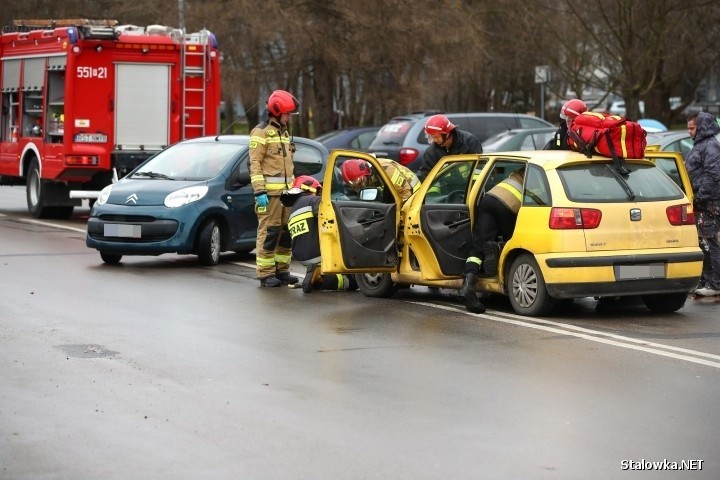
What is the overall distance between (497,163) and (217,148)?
17.0 ft

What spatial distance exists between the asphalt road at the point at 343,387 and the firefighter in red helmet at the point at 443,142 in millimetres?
1337

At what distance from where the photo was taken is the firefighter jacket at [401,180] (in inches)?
494

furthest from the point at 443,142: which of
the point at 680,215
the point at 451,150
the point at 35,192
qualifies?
the point at 35,192

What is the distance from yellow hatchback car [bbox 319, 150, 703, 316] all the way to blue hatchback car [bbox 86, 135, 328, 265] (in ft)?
9.98

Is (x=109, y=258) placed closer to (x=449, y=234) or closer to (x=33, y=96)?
(x=449, y=234)

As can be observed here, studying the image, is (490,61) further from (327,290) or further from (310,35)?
(327,290)

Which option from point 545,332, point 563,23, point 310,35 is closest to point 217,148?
point 545,332

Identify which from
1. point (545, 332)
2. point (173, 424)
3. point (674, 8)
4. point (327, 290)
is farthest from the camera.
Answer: point (674, 8)

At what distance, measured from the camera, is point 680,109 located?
149ft

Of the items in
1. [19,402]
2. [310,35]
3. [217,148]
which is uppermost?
[310,35]

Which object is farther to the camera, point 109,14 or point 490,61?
point 490,61

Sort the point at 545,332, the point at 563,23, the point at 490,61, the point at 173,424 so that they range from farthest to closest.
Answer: the point at 490,61 → the point at 563,23 → the point at 545,332 → the point at 173,424

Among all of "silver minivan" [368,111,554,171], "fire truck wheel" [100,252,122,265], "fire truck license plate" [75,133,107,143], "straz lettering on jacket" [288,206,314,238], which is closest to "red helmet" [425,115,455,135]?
"straz lettering on jacket" [288,206,314,238]

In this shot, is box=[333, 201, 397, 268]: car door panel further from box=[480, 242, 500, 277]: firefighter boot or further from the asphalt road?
box=[480, 242, 500, 277]: firefighter boot
